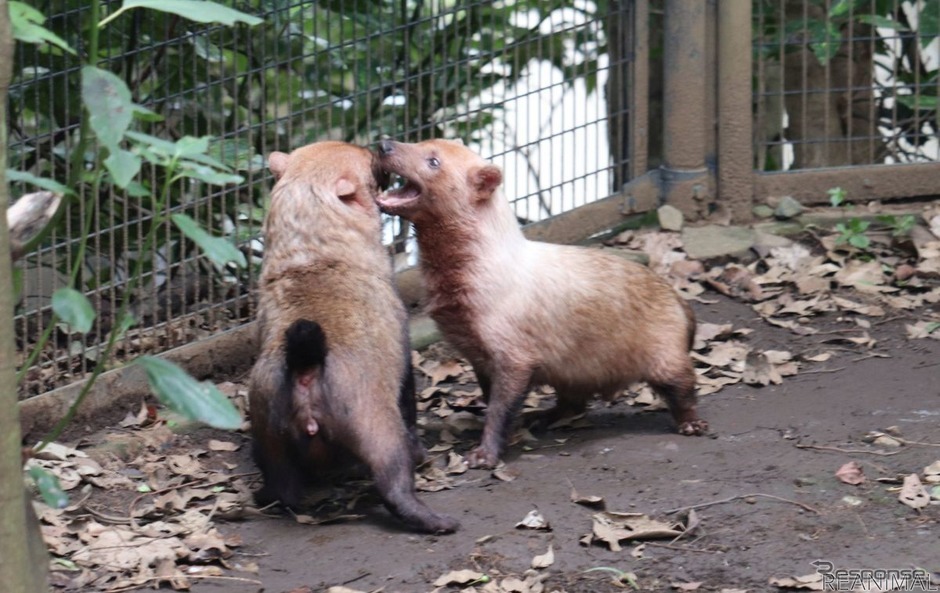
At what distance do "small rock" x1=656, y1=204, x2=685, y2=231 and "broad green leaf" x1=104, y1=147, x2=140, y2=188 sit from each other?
5.34 metres

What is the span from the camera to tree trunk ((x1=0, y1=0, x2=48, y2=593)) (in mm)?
3328

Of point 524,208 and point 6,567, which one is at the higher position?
point 524,208

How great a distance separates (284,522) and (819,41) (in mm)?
4700

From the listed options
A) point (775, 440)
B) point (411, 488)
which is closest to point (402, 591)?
point (411, 488)

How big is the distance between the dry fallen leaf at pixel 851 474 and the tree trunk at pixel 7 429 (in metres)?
3.19

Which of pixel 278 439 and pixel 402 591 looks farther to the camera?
pixel 278 439

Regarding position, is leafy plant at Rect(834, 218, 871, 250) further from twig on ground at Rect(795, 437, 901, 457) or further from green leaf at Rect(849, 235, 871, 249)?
twig on ground at Rect(795, 437, 901, 457)

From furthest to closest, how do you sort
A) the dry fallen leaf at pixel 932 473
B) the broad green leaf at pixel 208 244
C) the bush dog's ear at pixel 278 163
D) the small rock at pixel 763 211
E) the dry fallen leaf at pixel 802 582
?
the small rock at pixel 763 211 → the bush dog's ear at pixel 278 163 → the dry fallen leaf at pixel 932 473 → the dry fallen leaf at pixel 802 582 → the broad green leaf at pixel 208 244

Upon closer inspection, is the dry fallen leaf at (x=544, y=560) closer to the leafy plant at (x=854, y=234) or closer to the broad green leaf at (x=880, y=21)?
the leafy plant at (x=854, y=234)

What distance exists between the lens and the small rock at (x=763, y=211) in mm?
8406

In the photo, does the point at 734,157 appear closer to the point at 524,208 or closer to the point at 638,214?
the point at 638,214

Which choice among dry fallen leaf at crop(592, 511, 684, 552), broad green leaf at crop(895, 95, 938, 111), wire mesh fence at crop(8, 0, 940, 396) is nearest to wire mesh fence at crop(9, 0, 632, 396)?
wire mesh fence at crop(8, 0, 940, 396)

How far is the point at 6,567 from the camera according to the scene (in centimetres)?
341

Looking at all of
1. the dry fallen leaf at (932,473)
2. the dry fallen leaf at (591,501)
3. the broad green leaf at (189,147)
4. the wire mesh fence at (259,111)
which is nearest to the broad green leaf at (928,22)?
the wire mesh fence at (259,111)
